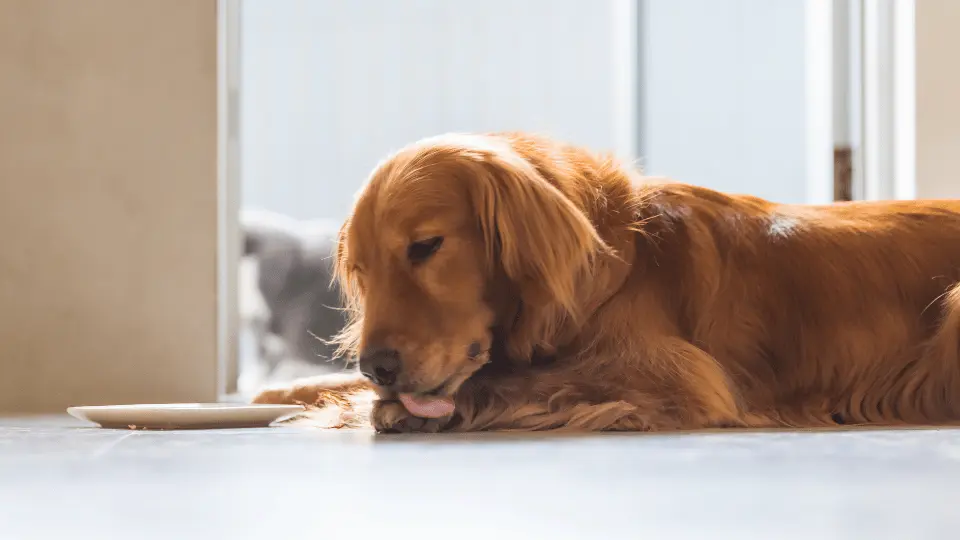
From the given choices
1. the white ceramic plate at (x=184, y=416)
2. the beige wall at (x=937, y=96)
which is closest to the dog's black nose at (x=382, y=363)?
the white ceramic plate at (x=184, y=416)

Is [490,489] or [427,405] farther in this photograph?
[427,405]

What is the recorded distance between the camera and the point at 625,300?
165cm

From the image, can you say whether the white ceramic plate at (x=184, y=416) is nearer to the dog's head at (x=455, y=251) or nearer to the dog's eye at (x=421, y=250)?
the dog's head at (x=455, y=251)

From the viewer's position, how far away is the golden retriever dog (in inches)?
59.4

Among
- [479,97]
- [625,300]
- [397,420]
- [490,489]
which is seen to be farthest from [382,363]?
[479,97]

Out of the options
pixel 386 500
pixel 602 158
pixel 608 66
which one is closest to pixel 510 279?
pixel 602 158

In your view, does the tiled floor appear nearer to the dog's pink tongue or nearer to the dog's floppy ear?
the dog's pink tongue

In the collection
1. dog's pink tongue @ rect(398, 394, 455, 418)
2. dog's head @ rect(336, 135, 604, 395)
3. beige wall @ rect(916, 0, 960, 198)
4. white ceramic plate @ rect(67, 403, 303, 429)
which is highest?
beige wall @ rect(916, 0, 960, 198)

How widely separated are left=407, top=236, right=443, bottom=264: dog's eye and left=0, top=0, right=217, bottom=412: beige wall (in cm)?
163

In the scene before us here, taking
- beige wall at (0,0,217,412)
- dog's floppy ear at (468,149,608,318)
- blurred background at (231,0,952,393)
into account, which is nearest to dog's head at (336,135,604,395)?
dog's floppy ear at (468,149,608,318)

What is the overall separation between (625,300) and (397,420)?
0.44m

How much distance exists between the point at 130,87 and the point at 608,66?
5.02 feet

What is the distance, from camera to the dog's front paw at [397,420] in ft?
4.82

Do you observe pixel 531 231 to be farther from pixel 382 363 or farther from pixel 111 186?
pixel 111 186
